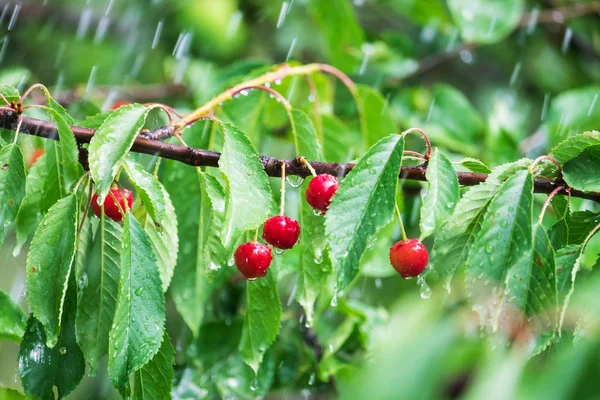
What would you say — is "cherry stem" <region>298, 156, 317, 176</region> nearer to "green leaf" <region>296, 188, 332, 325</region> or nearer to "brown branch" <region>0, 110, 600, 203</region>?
"brown branch" <region>0, 110, 600, 203</region>

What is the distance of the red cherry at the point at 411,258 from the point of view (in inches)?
41.1

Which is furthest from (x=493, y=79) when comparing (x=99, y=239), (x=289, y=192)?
(x=99, y=239)

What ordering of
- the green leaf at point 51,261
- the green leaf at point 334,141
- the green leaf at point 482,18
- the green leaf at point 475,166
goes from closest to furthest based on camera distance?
the green leaf at point 51,261 → the green leaf at point 475,166 → the green leaf at point 334,141 → the green leaf at point 482,18

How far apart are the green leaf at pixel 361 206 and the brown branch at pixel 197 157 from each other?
0.10 metres

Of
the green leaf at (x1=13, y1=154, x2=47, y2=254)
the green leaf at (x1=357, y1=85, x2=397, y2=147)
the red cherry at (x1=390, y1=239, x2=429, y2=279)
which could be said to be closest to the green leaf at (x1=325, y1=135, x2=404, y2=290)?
the red cherry at (x1=390, y1=239, x2=429, y2=279)

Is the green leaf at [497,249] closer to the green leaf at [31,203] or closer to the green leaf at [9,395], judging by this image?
the green leaf at [9,395]

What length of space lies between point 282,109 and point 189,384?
86 centimetres

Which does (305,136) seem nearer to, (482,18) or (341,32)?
(341,32)

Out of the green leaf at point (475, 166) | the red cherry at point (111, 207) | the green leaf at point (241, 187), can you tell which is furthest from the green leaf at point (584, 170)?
the red cherry at point (111, 207)

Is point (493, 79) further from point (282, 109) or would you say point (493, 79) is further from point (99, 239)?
point (99, 239)

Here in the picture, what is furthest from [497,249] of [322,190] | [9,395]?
[9,395]

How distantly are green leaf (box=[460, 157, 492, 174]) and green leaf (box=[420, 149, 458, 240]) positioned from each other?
0.48 ft

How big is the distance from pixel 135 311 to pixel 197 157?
0.26m

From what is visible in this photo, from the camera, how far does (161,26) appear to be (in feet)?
11.2
